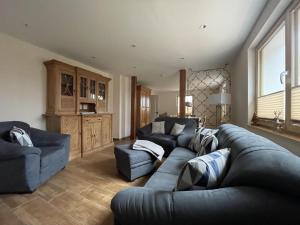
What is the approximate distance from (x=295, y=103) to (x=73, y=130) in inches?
139

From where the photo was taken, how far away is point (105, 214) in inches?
64.2

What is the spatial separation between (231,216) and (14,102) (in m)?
3.49

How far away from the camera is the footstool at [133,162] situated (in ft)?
7.52

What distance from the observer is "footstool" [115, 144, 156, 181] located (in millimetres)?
2293

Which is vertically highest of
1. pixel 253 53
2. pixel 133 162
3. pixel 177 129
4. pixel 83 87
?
pixel 253 53

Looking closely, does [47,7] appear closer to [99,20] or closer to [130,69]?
[99,20]

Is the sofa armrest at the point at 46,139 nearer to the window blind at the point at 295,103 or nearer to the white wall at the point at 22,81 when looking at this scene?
the white wall at the point at 22,81

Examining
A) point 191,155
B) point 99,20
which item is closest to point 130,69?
point 99,20

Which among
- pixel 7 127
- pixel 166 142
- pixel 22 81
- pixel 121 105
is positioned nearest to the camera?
pixel 7 127

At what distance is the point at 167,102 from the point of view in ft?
32.5

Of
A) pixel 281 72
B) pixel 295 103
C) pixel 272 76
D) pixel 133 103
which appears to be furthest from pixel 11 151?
pixel 133 103

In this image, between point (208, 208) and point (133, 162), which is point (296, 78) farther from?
point (133, 162)

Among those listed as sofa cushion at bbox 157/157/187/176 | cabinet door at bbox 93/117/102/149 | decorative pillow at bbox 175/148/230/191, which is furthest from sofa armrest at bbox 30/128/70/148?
decorative pillow at bbox 175/148/230/191

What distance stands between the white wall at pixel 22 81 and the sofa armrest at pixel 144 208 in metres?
2.98
